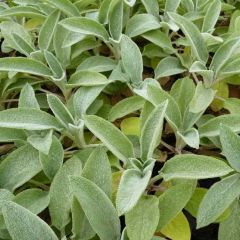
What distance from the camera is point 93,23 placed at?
49.1 inches

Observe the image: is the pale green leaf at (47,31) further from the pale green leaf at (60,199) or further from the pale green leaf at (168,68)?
the pale green leaf at (60,199)

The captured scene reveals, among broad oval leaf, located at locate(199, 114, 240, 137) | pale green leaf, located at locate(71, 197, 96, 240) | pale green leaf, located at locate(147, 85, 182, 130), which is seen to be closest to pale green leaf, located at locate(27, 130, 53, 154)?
pale green leaf, located at locate(71, 197, 96, 240)

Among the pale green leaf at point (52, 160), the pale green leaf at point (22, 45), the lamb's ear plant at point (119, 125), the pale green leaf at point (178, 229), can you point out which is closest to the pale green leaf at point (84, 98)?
the lamb's ear plant at point (119, 125)

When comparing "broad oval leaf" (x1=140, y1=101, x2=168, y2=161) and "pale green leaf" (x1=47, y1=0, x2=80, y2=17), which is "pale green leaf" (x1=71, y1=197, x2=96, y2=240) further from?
"pale green leaf" (x1=47, y1=0, x2=80, y2=17)

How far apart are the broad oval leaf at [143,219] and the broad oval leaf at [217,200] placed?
9 centimetres

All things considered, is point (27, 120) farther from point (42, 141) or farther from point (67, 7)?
point (67, 7)

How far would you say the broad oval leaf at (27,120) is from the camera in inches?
40.4

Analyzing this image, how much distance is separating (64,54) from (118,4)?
201mm

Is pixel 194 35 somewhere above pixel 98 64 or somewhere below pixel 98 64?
above

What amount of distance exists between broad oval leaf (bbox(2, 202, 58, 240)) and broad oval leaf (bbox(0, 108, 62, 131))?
0.79 ft

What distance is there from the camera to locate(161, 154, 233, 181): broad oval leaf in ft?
2.86

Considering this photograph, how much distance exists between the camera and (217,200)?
2.97 ft

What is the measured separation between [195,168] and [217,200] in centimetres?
8

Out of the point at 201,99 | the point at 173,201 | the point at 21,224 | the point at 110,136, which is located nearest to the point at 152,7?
the point at 201,99
